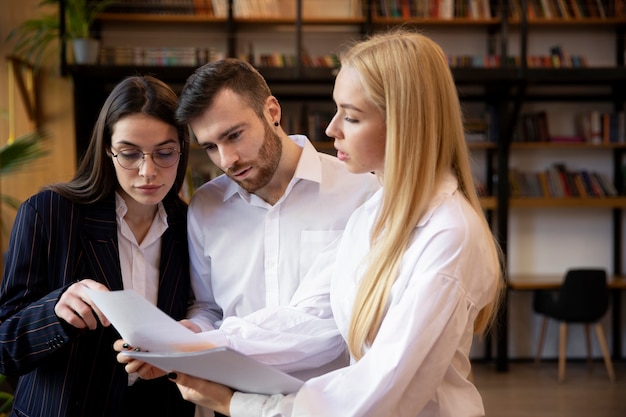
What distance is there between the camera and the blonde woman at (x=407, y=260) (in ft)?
4.49

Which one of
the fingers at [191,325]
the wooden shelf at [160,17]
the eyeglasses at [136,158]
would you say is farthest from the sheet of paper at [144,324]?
the wooden shelf at [160,17]

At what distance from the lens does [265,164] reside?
1.96 meters

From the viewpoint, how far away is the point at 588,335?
728cm

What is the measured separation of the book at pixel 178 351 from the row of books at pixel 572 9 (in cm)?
652

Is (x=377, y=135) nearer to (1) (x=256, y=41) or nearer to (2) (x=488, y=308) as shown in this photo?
(2) (x=488, y=308)

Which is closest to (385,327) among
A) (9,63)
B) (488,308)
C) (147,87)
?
(488,308)

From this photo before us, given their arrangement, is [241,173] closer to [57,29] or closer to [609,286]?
[57,29]

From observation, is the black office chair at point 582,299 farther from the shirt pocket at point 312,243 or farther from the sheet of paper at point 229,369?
the sheet of paper at point 229,369

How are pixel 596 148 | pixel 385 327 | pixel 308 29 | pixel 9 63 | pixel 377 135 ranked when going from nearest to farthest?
pixel 385 327 → pixel 377 135 → pixel 9 63 → pixel 308 29 → pixel 596 148

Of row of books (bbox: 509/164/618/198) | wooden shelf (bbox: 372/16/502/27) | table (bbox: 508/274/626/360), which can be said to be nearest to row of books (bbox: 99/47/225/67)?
wooden shelf (bbox: 372/16/502/27)

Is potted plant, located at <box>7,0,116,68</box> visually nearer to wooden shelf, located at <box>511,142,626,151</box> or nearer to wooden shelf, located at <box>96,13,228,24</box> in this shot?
wooden shelf, located at <box>96,13,228,24</box>

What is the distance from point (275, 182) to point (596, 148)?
6413mm

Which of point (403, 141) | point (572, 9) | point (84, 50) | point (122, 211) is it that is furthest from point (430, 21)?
point (403, 141)

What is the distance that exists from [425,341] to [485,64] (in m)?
6.18
